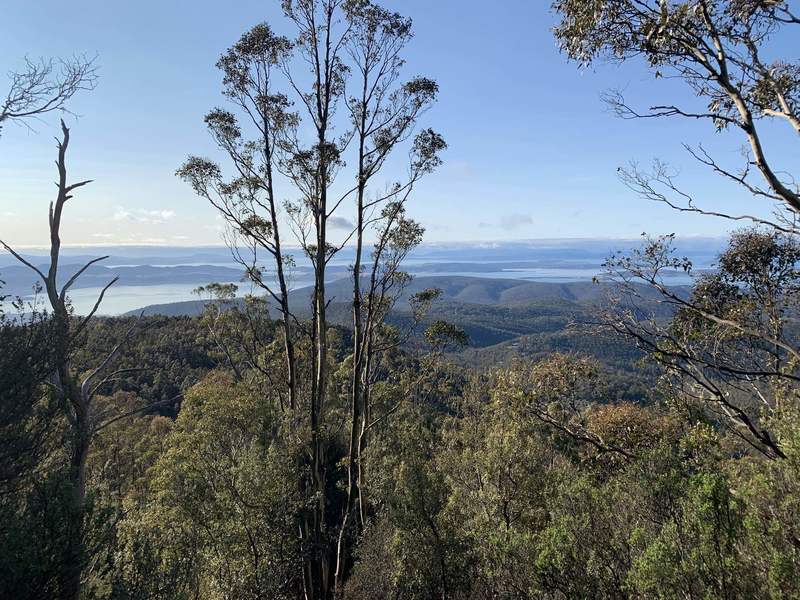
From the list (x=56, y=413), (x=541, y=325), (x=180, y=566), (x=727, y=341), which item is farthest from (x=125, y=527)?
(x=541, y=325)

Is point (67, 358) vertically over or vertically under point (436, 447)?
over

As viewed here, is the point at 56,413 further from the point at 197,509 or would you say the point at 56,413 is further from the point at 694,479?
the point at 694,479

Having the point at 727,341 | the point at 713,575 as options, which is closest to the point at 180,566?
the point at 713,575

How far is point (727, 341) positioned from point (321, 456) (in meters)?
8.88

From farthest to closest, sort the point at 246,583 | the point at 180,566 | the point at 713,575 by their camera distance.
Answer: the point at 246,583
the point at 180,566
the point at 713,575

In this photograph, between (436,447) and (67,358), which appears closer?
(67,358)

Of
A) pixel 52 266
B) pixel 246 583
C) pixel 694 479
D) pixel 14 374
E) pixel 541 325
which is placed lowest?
pixel 541 325

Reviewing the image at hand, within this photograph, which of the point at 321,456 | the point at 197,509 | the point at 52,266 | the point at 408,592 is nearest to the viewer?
the point at 52,266

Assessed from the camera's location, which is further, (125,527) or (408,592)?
(125,527)

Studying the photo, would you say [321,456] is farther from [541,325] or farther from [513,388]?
[541,325]

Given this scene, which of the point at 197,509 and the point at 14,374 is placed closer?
the point at 14,374

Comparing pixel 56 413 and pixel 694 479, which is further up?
pixel 56 413

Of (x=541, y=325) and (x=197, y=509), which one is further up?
(x=197, y=509)

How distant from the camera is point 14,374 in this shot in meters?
5.29
